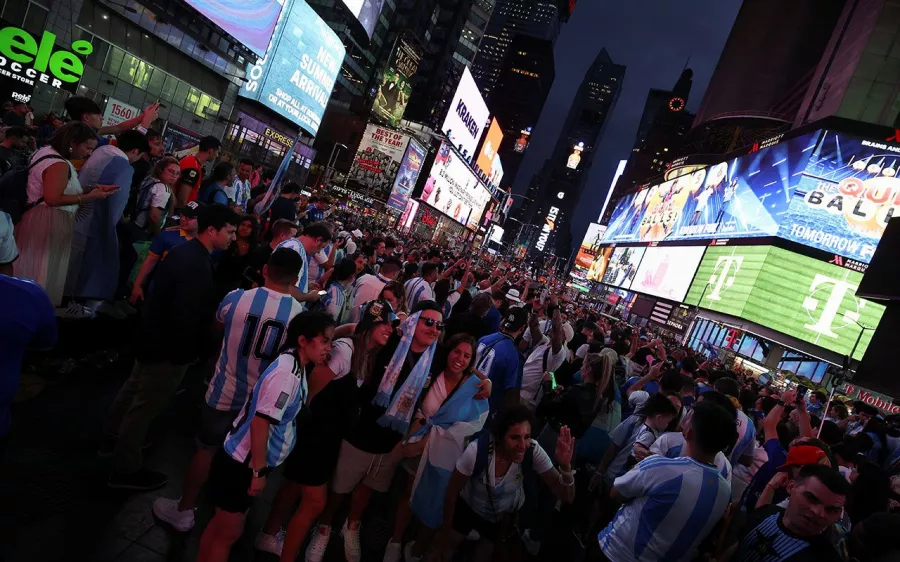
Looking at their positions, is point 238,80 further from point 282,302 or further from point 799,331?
point 799,331

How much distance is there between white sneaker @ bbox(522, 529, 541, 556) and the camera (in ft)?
15.1

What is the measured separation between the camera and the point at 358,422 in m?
3.38

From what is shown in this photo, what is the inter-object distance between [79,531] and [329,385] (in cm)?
175

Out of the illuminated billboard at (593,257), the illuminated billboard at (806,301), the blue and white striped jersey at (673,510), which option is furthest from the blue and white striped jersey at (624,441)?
the illuminated billboard at (593,257)

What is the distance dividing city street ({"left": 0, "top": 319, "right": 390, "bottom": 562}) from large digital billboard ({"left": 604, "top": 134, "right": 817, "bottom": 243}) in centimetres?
2725

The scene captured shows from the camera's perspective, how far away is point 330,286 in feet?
18.7

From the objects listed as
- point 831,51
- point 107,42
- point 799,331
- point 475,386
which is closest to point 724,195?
point 799,331

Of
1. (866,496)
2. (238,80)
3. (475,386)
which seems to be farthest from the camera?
(238,80)

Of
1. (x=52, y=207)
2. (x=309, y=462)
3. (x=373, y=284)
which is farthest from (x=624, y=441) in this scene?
(x=52, y=207)

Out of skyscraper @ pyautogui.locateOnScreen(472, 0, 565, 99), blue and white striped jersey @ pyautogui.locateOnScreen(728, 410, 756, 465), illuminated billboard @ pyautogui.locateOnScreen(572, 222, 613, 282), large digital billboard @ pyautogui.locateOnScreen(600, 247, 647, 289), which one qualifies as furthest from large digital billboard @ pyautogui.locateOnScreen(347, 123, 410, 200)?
skyscraper @ pyautogui.locateOnScreen(472, 0, 565, 99)

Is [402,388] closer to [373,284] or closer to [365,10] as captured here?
[373,284]

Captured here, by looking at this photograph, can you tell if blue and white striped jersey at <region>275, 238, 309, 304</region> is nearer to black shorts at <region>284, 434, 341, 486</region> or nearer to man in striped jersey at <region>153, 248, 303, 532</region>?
man in striped jersey at <region>153, 248, 303, 532</region>

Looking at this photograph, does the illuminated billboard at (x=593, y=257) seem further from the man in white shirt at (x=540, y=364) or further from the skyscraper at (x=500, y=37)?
the skyscraper at (x=500, y=37)

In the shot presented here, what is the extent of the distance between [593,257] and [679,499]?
226 feet
